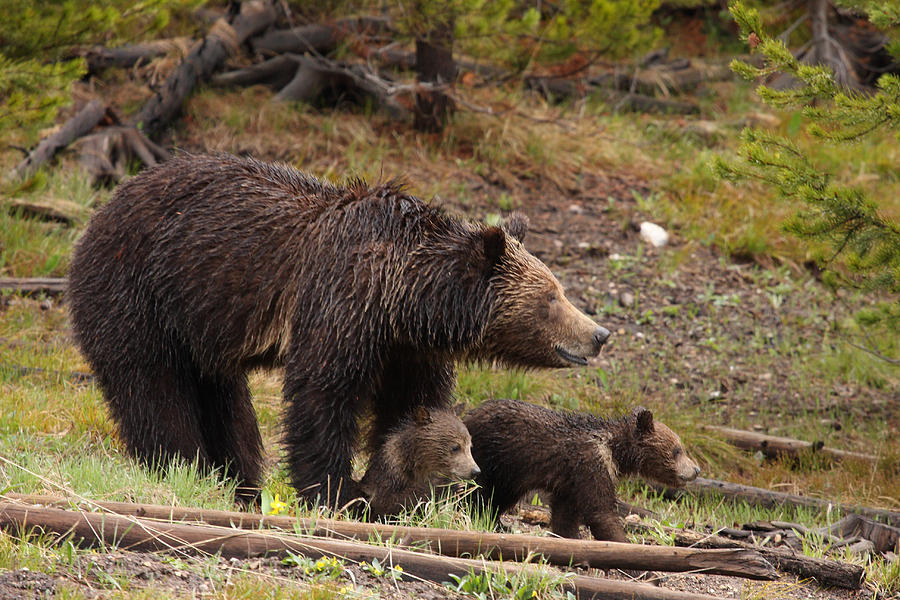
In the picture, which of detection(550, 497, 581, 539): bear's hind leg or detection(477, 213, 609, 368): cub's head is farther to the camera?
detection(550, 497, 581, 539): bear's hind leg

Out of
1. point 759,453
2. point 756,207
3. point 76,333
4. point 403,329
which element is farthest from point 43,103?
point 756,207

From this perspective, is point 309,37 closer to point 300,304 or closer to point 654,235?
point 654,235

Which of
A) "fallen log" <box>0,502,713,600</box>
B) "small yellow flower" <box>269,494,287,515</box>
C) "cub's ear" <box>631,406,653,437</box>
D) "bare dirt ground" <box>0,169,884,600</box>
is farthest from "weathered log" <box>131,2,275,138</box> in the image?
"fallen log" <box>0,502,713,600</box>

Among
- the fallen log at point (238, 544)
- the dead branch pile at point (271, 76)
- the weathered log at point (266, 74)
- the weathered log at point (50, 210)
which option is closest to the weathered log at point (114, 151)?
the dead branch pile at point (271, 76)

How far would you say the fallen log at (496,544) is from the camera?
4.29 m

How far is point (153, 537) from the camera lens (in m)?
4.04

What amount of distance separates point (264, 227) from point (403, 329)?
0.96 metres

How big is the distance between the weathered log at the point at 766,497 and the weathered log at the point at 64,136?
7.48 meters

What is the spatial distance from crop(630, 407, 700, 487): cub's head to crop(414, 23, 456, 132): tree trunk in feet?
21.2

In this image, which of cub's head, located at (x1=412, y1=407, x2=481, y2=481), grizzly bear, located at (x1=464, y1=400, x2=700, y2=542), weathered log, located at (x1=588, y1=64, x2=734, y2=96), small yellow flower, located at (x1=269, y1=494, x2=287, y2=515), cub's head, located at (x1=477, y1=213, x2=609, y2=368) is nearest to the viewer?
small yellow flower, located at (x1=269, y1=494, x2=287, y2=515)

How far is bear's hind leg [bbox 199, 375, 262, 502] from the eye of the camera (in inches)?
246

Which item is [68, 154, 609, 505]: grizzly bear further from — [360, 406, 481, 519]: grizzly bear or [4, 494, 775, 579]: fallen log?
Answer: [4, 494, 775, 579]: fallen log

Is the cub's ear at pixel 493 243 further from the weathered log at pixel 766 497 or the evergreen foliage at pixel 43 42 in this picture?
the evergreen foliage at pixel 43 42

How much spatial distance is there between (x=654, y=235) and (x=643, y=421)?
19.7ft
